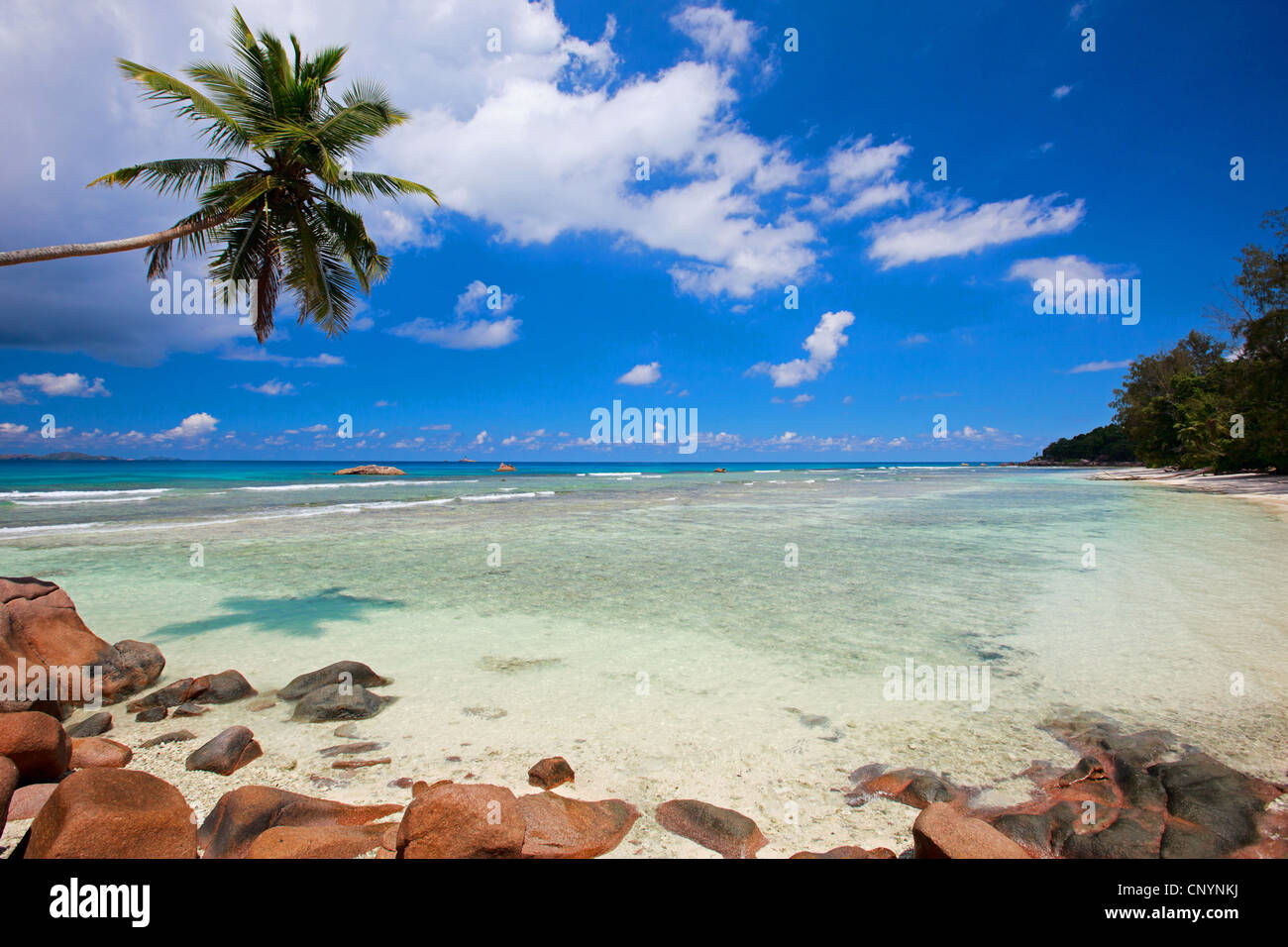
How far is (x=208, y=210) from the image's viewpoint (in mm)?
10211

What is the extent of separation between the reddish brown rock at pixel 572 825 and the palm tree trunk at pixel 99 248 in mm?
8835

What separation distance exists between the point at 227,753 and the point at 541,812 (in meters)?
2.42

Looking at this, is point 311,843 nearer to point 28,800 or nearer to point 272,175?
point 28,800

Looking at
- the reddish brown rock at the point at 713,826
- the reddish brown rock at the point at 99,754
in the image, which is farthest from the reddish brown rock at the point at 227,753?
the reddish brown rock at the point at 713,826

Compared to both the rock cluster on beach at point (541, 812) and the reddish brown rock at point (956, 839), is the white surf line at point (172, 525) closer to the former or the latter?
the rock cluster on beach at point (541, 812)

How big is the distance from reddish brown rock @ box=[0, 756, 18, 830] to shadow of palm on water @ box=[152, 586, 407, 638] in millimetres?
3894

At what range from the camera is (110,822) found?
262 cm

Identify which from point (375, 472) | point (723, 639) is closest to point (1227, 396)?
point (723, 639)

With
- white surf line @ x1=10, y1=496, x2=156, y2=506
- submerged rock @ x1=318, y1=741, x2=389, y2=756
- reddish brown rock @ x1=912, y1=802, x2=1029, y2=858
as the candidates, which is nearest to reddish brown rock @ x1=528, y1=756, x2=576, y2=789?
submerged rock @ x1=318, y1=741, x2=389, y2=756

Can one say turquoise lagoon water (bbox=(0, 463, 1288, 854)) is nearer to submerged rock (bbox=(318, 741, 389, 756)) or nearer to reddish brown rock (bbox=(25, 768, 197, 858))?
submerged rock (bbox=(318, 741, 389, 756))

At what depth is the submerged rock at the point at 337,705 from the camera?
453 cm
